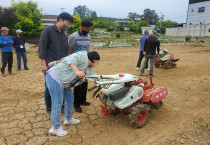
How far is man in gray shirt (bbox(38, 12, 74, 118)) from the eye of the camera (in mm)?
3012

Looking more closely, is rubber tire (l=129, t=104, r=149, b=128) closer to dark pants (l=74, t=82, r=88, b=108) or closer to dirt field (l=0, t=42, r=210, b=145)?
dirt field (l=0, t=42, r=210, b=145)

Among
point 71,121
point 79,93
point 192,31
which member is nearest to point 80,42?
point 79,93

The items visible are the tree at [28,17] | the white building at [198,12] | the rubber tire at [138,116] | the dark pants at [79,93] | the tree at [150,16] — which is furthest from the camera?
the tree at [150,16]

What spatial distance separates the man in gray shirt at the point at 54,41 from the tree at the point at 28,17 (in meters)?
16.2

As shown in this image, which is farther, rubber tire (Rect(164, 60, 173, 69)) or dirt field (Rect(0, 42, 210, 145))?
rubber tire (Rect(164, 60, 173, 69))

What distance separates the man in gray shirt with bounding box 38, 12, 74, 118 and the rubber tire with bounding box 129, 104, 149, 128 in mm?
1755

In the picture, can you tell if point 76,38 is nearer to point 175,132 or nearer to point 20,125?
point 20,125

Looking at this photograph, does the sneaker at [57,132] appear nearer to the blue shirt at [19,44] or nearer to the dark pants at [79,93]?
the dark pants at [79,93]

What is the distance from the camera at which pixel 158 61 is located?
320 inches

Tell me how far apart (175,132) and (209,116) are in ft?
3.38

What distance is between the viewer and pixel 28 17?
1803 centimetres

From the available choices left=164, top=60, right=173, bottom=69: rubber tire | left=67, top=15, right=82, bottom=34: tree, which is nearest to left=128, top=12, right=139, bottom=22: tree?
left=67, top=15, right=82, bottom=34: tree

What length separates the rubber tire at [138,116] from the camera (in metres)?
3.06

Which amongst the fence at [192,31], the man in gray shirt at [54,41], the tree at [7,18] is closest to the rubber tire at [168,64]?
the man in gray shirt at [54,41]
